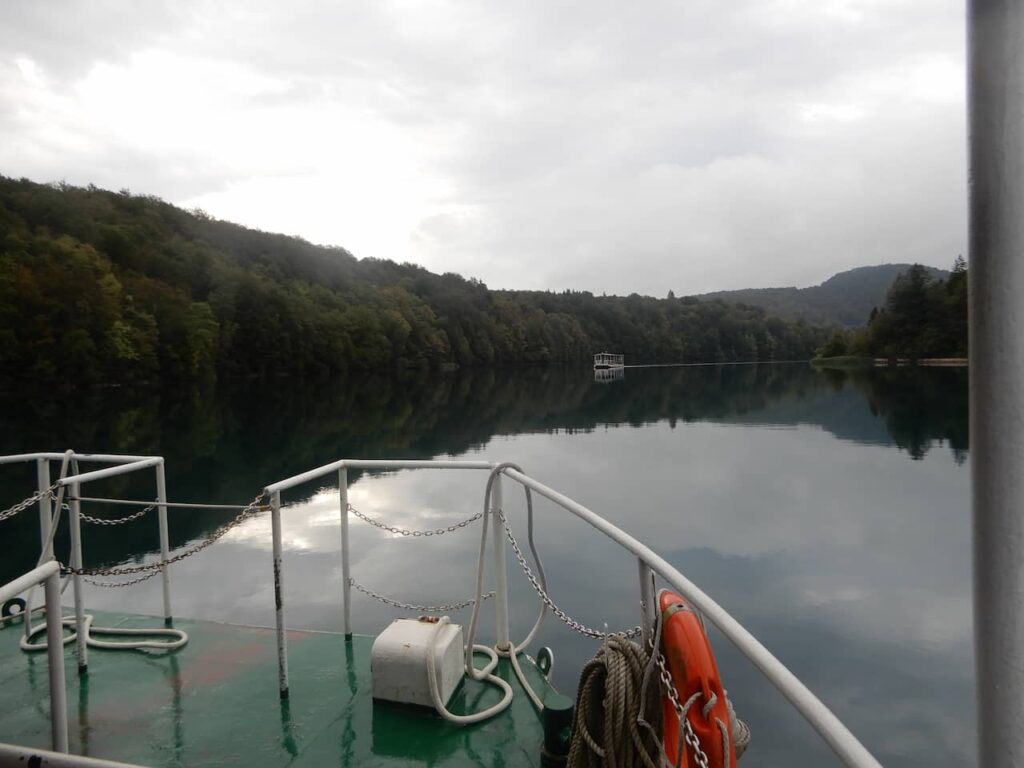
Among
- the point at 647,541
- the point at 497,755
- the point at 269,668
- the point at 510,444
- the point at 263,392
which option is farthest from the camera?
the point at 263,392

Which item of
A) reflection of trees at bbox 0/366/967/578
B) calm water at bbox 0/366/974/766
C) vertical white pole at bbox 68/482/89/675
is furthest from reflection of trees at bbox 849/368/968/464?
vertical white pole at bbox 68/482/89/675

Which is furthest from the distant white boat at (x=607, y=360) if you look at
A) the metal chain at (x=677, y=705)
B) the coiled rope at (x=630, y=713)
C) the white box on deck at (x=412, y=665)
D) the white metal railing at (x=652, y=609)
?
the metal chain at (x=677, y=705)

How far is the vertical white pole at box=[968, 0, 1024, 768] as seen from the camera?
79cm

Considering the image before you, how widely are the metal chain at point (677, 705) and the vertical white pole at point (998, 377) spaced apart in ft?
2.48

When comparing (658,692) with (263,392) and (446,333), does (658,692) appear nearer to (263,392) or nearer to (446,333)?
(263,392)

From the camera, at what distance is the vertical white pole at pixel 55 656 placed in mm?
1811

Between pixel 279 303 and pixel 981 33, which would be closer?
pixel 981 33

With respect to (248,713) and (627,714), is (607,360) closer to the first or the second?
(248,713)

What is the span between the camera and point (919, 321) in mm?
→ 84688

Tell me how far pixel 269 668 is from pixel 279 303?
240 ft

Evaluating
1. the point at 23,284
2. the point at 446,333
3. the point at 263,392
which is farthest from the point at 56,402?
the point at 446,333

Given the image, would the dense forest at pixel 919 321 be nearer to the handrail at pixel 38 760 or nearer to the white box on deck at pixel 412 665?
the white box on deck at pixel 412 665

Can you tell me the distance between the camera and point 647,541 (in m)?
13.8

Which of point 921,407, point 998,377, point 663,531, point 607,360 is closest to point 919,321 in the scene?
point 607,360
